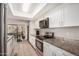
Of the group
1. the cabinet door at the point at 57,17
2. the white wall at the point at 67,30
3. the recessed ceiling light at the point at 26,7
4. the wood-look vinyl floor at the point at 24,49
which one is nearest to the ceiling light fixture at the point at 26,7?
the recessed ceiling light at the point at 26,7

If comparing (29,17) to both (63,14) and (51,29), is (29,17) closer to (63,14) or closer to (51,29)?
(51,29)

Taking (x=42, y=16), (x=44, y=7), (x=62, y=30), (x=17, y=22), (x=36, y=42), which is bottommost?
(x=36, y=42)

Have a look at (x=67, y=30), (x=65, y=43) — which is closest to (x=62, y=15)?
(x=67, y=30)

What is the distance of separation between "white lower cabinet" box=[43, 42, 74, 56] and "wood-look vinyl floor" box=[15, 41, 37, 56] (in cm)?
20

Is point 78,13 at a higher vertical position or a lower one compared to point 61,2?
lower

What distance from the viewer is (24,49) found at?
5.77 feet

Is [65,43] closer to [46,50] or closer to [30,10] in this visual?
[46,50]

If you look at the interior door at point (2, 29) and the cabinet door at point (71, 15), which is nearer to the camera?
the interior door at point (2, 29)

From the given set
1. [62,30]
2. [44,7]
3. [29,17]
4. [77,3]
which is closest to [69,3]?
[77,3]

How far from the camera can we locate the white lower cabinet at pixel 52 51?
1.47 m

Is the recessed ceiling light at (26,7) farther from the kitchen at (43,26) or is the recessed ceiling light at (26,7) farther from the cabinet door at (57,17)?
the cabinet door at (57,17)

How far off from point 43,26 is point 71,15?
0.52 meters

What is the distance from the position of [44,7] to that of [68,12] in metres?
0.43

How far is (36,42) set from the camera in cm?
193
